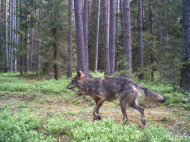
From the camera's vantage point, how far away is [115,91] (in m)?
6.75

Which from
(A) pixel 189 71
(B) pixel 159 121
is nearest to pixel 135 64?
(A) pixel 189 71

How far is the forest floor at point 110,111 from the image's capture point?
663 centimetres

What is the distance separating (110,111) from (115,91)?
2164 millimetres

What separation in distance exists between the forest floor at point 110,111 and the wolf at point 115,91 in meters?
0.65

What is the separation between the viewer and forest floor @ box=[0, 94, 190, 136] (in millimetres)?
6634

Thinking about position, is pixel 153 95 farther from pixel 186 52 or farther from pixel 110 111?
pixel 186 52

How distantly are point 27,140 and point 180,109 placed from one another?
6772 millimetres

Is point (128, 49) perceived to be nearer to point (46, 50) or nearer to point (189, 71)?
point (189, 71)

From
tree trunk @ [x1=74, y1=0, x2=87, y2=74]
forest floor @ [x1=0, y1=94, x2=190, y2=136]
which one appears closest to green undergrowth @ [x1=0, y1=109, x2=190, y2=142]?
forest floor @ [x1=0, y1=94, x2=190, y2=136]

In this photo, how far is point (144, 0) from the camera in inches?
809

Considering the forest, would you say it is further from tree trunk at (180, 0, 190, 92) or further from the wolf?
the wolf

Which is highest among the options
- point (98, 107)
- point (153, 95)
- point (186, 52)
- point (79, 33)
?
point (79, 33)

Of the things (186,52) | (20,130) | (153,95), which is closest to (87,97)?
(153,95)

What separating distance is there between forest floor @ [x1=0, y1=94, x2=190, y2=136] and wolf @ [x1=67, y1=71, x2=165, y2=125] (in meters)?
0.65
